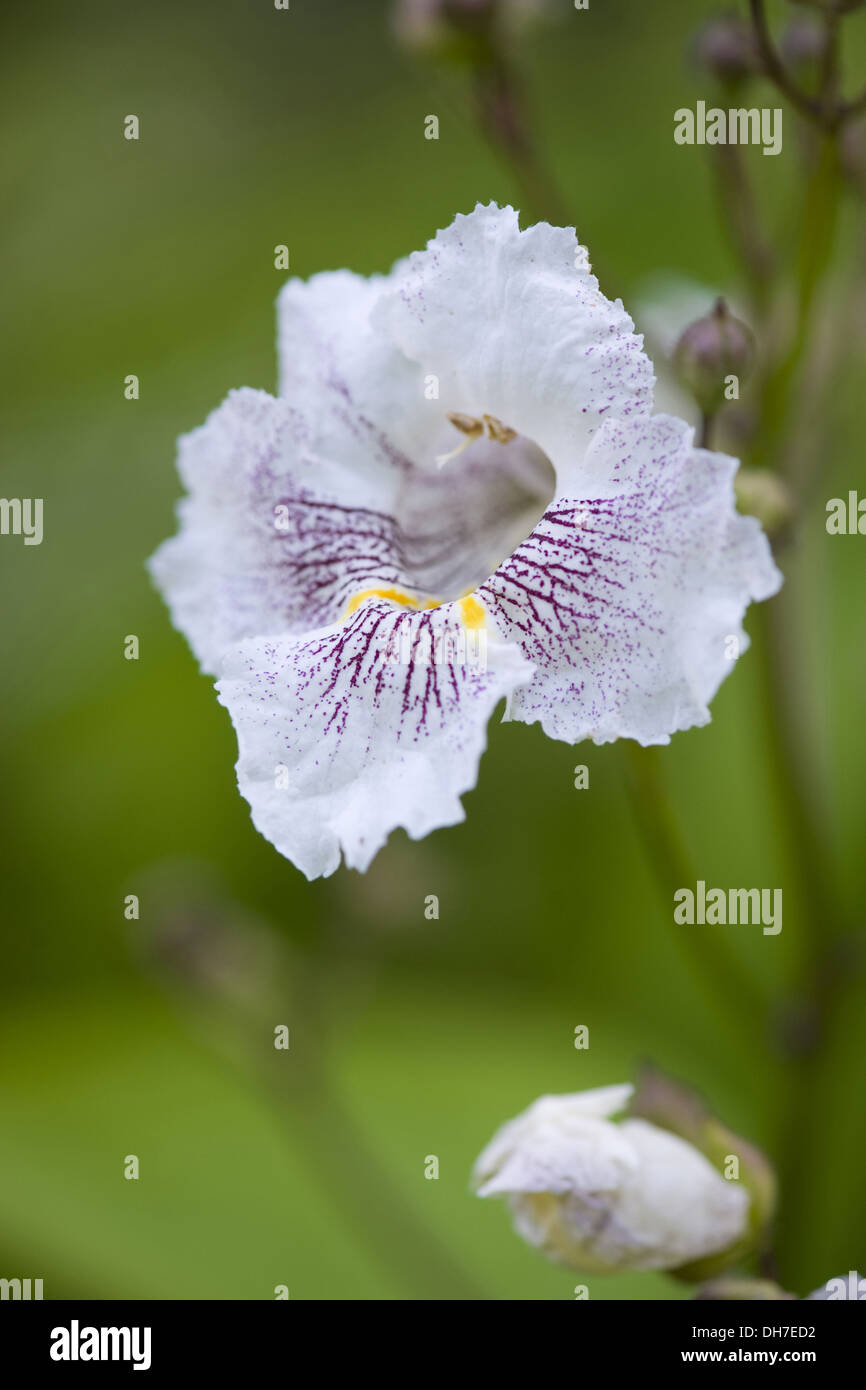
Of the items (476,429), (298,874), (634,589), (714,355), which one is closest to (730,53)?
(714,355)

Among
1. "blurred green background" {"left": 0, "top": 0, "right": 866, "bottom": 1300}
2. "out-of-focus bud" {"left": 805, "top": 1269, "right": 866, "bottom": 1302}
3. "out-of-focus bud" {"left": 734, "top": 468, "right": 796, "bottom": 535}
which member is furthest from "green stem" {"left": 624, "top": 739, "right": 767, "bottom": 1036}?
"out-of-focus bud" {"left": 805, "top": 1269, "right": 866, "bottom": 1302}

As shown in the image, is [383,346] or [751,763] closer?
[383,346]

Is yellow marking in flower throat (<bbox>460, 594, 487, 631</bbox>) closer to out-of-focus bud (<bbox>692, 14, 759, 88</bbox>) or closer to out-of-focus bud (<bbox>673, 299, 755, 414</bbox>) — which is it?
out-of-focus bud (<bbox>673, 299, 755, 414</bbox>)

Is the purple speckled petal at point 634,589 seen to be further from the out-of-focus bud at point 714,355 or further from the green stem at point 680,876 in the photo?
the green stem at point 680,876

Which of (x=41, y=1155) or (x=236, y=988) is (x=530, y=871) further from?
(x=41, y=1155)

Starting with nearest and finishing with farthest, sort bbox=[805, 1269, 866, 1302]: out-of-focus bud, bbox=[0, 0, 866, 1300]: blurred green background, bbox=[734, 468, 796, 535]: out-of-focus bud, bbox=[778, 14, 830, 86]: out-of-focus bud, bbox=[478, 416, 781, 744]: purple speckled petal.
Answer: bbox=[478, 416, 781, 744]: purple speckled petal < bbox=[805, 1269, 866, 1302]: out-of-focus bud < bbox=[734, 468, 796, 535]: out-of-focus bud < bbox=[778, 14, 830, 86]: out-of-focus bud < bbox=[0, 0, 866, 1300]: blurred green background

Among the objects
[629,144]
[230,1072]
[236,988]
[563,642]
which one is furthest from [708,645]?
[629,144]
